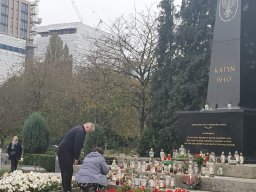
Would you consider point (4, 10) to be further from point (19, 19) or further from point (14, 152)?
point (14, 152)

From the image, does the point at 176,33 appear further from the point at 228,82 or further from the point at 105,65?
the point at 228,82

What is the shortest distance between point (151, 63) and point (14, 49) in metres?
72.5

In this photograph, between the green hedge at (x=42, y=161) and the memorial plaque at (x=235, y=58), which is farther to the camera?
the green hedge at (x=42, y=161)

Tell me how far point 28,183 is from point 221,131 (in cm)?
614

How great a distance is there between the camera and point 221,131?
47.0 ft

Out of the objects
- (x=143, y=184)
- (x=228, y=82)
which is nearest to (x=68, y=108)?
(x=228, y=82)

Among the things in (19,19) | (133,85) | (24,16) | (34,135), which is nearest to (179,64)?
(133,85)

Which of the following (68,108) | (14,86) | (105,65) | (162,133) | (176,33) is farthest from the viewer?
(14,86)

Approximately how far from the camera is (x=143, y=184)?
1175 cm

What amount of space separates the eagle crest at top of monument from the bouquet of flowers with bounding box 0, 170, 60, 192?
26.0ft

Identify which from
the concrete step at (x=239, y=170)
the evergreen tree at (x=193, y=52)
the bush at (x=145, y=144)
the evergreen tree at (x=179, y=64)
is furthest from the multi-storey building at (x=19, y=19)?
the concrete step at (x=239, y=170)

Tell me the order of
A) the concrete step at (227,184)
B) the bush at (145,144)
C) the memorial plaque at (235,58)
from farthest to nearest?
the bush at (145,144) → the memorial plaque at (235,58) → the concrete step at (227,184)

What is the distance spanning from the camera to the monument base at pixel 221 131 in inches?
547

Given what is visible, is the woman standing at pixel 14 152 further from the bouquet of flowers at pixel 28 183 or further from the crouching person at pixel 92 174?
the crouching person at pixel 92 174
